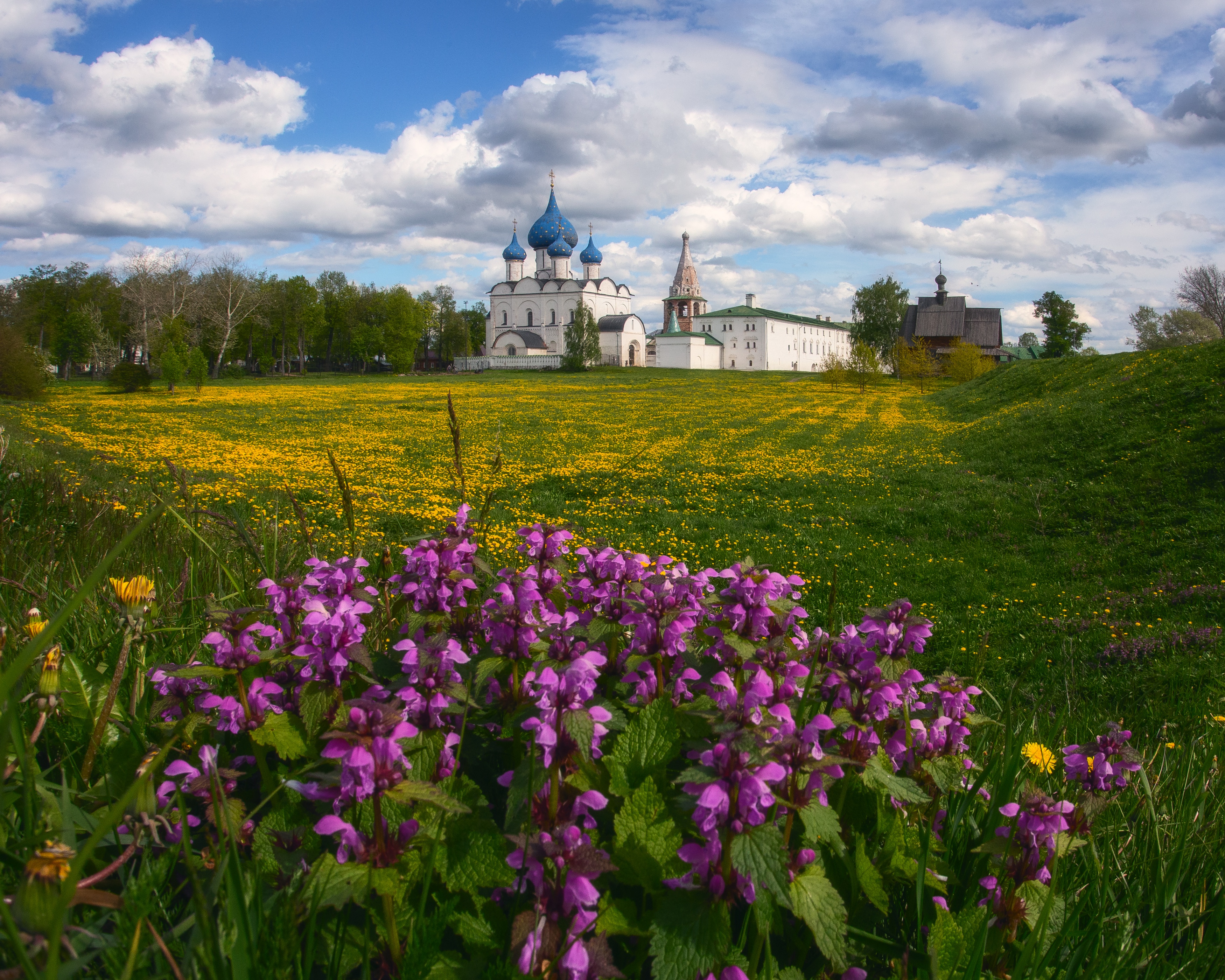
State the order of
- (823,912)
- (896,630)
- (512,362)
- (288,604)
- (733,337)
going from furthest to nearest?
(733,337) → (512,362) → (896,630) → (288,604) → (823,912)

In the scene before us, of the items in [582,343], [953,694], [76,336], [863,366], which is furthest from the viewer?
[582,343]

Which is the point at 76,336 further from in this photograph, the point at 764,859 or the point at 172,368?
the point at 764,859

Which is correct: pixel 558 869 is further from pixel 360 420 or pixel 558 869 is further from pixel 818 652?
pixel 360 420

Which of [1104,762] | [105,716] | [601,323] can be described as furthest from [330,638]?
[601,323]

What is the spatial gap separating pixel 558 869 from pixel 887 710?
0.77 meters

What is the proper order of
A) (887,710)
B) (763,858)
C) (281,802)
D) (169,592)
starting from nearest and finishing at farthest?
(763,858) → (281,802) → (887,710) → (169,592)

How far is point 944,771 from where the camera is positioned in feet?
5.21

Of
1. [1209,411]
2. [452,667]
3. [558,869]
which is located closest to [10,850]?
[452,667]

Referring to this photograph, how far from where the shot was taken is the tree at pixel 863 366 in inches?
1811

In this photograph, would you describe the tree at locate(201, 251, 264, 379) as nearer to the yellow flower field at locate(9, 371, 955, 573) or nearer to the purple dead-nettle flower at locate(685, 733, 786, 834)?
the yellow flower field at locate(9, 371, 955, 573)

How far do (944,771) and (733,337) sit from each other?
102091 mm

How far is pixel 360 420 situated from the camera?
78.6ft

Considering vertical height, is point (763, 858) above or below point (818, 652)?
below

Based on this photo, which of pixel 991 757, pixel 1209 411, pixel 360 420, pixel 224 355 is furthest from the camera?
pixel 224 355
